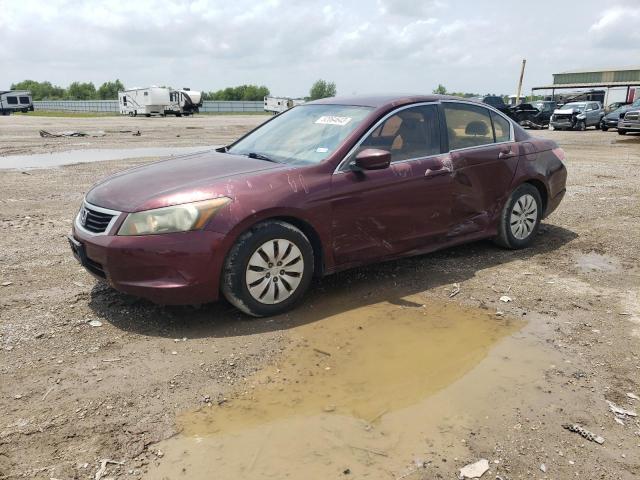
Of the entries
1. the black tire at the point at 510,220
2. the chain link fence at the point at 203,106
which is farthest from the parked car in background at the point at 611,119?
the chain link fence at the point at 203,106

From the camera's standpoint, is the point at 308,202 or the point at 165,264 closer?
the point at 165,264

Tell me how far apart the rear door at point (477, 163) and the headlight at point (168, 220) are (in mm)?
2488

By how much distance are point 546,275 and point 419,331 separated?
192cm

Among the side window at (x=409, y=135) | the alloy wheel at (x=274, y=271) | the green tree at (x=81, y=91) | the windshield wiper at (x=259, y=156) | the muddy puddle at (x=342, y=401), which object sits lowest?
the muddy puddle at (x=342, y=401)

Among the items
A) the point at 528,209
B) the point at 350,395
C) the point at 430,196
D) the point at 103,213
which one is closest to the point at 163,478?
the point at 350,395

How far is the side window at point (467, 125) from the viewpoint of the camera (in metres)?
5.36

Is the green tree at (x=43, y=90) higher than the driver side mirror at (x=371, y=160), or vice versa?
the green tree at (x=43, y=90)

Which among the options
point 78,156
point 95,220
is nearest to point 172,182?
point 95,220

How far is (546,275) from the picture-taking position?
17.5 ft

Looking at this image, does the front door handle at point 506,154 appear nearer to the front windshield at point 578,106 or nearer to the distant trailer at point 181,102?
the front windshield at point 578,106

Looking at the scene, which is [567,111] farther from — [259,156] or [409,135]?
[259,156]

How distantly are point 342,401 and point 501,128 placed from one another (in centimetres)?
390

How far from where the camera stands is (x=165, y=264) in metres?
3.86

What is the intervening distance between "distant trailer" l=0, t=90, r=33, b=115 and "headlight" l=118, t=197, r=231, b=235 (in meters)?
66.0
